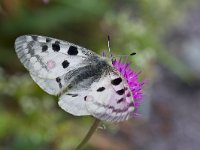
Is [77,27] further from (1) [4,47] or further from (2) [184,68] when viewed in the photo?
(2) [184,68]

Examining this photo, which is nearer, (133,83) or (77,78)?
(77,78)

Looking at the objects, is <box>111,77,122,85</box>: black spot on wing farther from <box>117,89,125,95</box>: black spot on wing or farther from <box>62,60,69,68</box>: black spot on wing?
<box>62,60,69,68</box>: black spot on wing

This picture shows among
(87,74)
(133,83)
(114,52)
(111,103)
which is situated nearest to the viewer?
(111,103)

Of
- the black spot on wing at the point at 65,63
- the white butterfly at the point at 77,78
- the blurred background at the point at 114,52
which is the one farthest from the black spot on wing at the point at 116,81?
the blurred background at the point at 114,52

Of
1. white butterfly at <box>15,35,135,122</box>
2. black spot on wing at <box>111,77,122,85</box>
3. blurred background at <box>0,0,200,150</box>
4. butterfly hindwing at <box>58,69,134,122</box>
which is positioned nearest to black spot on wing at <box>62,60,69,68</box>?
white butterfly at <box>15,35,135,122</box>

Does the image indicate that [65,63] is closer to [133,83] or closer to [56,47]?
[56,47]

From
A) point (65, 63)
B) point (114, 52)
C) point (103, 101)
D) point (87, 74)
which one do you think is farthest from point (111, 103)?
point (114, 52)

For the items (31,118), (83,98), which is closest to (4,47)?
(31,118)
